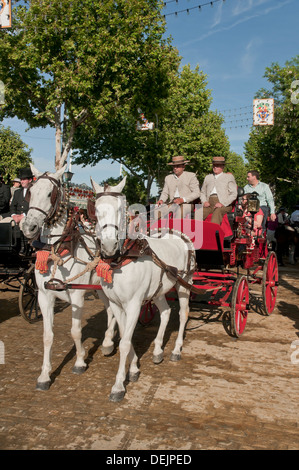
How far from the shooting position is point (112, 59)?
18875 mm

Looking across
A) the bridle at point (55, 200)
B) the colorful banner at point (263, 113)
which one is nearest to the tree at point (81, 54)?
the colorful banner at point (263, 113)

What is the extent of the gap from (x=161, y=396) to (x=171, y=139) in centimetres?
3423

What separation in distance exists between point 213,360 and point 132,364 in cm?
135

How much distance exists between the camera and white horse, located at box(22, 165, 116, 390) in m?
4.71

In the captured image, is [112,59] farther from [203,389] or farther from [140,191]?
[140,191]

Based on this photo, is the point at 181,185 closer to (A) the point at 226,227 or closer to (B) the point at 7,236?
(A) the point at 226,227

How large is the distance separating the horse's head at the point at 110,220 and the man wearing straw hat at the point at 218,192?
308 centimetres

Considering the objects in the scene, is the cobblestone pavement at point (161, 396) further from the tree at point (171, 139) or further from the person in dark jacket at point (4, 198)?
the tree at point (171, 139)

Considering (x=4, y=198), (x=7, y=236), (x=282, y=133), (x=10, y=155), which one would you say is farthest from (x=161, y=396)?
(x=10, y=155)

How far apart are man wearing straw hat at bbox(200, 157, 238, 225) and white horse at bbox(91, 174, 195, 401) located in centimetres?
159

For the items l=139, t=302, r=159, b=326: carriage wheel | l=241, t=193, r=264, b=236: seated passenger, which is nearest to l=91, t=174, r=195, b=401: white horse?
l=139, t=302, r=159, b=326: carriage wheel

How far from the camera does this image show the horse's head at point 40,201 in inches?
181

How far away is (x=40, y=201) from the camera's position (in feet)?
15.5

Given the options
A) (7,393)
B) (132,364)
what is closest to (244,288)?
(132,364)
